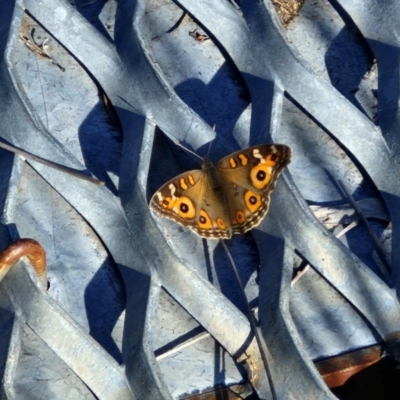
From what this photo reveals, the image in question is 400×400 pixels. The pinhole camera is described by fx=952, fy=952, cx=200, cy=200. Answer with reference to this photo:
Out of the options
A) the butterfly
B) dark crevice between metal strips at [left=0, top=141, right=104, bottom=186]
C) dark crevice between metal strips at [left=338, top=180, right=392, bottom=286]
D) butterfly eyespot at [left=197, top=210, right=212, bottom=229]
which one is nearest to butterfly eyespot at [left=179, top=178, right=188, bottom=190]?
the butterfly

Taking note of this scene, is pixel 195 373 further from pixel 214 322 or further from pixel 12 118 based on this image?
pixel 12 118

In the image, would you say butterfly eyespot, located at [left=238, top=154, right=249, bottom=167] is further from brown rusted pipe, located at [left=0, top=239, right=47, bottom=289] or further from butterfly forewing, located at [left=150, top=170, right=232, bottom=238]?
brown rusted pipe, located at [left=0, top=239, right=47, bottom=289]

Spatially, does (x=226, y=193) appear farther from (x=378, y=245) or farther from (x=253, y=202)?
(x=378, y=245)

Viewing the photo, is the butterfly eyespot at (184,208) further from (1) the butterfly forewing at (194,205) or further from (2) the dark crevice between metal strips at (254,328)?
(2) the dark crevice between metal strips at (254,328)

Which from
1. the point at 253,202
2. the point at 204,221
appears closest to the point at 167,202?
the point at 204,221

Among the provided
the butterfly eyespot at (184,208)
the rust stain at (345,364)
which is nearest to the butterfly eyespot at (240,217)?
the butterfly eyespot at (184,208)

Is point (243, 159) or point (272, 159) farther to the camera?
point (243, 159)
